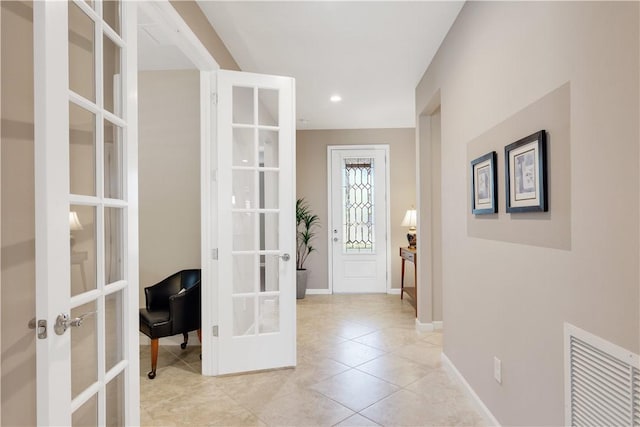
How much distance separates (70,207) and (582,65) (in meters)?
1.83

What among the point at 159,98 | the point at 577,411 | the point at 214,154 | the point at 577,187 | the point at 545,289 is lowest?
the point at 577,411

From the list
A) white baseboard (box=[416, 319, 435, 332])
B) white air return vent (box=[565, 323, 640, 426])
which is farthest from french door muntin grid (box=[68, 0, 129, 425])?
white baseboard (box=[416, 319, 435, 332])

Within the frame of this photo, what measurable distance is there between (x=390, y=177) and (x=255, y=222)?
3576 mm

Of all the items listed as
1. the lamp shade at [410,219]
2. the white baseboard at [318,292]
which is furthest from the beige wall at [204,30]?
the white baseboard at [318,292]

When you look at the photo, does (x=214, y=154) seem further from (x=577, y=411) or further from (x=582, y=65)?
(x=577, y=411)

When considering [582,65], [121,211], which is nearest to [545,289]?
[582,65]

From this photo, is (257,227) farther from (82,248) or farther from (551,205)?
(551,205)

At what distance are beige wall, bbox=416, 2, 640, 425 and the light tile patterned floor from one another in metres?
0.33

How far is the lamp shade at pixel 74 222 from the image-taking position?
1.24 m

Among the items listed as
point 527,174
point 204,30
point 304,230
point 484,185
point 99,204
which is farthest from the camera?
point 304,230

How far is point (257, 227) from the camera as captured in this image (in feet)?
9.52

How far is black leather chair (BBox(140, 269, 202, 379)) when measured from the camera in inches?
112

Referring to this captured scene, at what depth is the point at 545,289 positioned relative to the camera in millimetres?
1567

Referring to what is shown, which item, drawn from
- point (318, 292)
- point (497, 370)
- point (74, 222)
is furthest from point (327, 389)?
point (318, 292)
